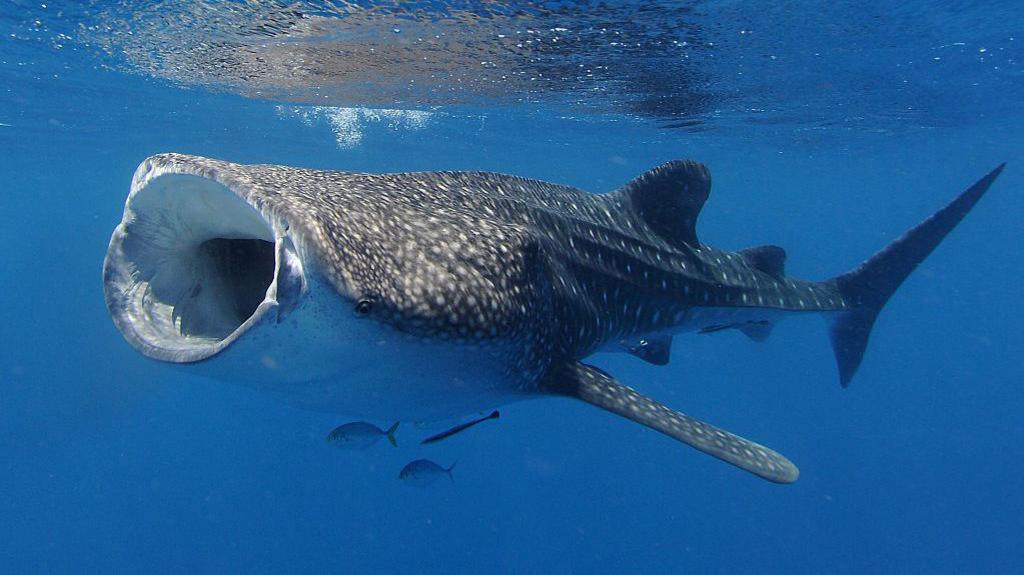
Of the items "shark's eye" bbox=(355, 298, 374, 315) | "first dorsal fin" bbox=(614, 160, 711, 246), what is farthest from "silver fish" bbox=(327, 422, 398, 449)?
"shark's eye" bbox=(355, 298, 374, 315)

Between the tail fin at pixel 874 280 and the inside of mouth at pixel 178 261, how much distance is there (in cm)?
696

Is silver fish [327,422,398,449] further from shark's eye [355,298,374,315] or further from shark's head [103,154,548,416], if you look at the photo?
shark's eye [355,298,374,315]

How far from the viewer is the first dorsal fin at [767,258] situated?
6.87m

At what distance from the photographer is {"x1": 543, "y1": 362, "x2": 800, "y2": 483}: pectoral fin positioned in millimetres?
3752

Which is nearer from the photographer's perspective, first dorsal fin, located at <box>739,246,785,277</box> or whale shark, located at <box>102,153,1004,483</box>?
whale shark, located at <box>102,153,1004,483</box>

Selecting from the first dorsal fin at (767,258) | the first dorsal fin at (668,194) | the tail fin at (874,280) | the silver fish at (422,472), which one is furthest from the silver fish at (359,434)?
the tail fin at (874,280)

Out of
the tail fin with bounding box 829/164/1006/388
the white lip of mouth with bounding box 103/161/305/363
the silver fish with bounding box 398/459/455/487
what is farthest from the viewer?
the silver fish with bounding box 398/459/455/487

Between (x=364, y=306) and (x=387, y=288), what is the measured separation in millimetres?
183

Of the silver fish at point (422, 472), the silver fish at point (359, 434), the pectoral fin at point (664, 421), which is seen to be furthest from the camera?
the silver fish at point (422, 472)

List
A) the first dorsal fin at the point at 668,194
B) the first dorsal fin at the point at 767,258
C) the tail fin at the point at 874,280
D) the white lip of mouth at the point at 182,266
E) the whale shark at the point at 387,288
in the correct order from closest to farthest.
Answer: the white lip of mouth at the point at 182,266, the whale shark at the point at 387,288, the first dorsal fin at the point at 668,194, the first dorsal fin at the point at 767,258, the tail fin at the point at 874,280

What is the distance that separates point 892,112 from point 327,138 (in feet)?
72.5

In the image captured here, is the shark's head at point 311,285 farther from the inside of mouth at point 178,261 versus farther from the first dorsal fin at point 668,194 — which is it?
the first dorsal fin at point 668,194

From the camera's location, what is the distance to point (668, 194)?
5.85 metres

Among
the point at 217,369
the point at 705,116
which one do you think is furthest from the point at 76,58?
the point at 705,116
